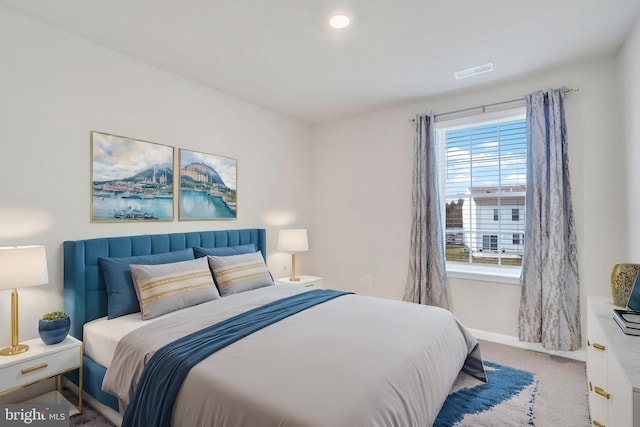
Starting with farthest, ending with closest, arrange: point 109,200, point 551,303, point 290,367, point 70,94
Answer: point 551,303 < point 109,200 < point 70,94 < point 290,367

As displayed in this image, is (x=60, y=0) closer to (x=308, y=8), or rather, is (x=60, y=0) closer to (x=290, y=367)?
(x=308, y=8)

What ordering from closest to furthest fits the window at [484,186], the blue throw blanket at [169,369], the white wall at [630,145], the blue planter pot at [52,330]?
the blue throw blanket at [169,369], the blue planter pot at [52,330], the white wall at [630,145], the window at [484,186]

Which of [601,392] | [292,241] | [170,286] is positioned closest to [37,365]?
[170,286]

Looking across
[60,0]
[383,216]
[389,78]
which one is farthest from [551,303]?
[60,0]

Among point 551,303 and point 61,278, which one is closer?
point 61,278

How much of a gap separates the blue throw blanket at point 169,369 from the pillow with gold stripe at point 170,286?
590 millimetres

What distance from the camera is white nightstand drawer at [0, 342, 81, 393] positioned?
5.91ft

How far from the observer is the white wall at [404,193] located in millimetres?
2848

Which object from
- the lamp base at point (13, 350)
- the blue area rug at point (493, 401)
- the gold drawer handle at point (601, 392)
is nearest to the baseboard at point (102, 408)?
the lamp base at point (13, 350)

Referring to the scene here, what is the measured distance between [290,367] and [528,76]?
11.3ft

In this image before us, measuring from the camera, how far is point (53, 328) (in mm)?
2041

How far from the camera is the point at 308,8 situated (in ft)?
7.00

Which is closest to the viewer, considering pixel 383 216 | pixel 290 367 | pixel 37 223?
pixel 290 367

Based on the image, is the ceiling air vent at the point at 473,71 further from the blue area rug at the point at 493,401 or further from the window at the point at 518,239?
the blue area rug at the point at 493,401
